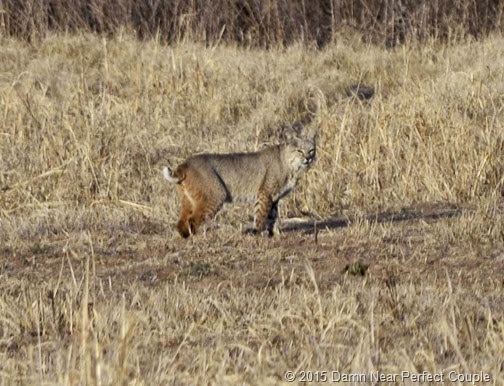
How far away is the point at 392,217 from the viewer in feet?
30.8

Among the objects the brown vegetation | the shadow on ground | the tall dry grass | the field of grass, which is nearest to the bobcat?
the field of grass

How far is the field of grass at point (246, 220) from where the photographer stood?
5465 mm

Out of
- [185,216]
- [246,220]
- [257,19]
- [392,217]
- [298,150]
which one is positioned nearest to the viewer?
[185,216]

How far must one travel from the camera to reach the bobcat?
8.51 m

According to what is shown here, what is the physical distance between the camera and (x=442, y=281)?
280 inches

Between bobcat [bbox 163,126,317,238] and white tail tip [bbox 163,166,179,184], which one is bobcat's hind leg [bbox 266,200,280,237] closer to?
bobcat [bbox 163,126,317,238]

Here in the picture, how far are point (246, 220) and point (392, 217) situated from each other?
1191 millimetres

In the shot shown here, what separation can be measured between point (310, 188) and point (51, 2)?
24.9 ft

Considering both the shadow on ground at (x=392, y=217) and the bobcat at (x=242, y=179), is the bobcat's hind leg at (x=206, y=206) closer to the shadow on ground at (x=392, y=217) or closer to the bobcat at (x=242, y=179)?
the bobcat at (x=242, y=179)

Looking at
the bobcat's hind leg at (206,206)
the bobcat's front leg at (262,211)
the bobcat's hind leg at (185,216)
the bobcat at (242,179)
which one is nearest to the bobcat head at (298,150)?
the bobcat at (242,179)

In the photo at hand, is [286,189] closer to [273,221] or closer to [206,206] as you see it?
[273,221]

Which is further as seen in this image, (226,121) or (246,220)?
(226,121)

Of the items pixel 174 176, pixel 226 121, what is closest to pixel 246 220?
pixel 174 176

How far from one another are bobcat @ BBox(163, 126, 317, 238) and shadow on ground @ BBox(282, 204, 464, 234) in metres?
0.42
